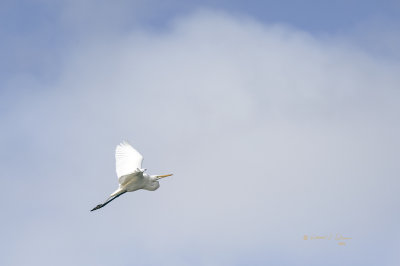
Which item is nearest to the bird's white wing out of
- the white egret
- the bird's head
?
the white egret

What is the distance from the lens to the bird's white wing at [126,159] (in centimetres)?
3925

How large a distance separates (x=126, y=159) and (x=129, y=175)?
111 inches

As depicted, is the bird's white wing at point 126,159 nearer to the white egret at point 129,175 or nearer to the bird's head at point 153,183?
the white egret at point 129,175

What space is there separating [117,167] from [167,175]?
3.26 metres

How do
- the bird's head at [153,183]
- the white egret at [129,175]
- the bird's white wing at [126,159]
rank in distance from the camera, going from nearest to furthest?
the white egret at [129,175]
the bird's white wing at [126,159]
the bird's head at [153,183]

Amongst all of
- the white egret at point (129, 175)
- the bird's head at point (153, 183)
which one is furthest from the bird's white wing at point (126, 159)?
the bird's head at point (153, 183)

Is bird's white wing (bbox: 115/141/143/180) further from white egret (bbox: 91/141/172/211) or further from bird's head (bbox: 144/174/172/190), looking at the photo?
bird's head (bbox: 144/174/172/190)

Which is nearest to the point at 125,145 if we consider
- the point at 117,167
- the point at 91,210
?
the point at 117,167

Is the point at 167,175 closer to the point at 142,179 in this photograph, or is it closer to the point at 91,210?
the point at 142,179

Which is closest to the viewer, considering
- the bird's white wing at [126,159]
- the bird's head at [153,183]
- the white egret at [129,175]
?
the white egret at [129,175]

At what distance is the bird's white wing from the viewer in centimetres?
3925

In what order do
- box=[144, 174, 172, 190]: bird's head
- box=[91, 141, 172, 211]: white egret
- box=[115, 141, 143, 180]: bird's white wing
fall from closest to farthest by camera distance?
box=[91, 141, 172, 211]: white egret < box=[115, 141, 143, 180]: bird's white wing < box=[144, 174, 172, 190]: bird's head

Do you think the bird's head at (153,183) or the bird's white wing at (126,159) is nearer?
the bird's white wing at (126,159)

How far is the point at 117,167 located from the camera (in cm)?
3950
